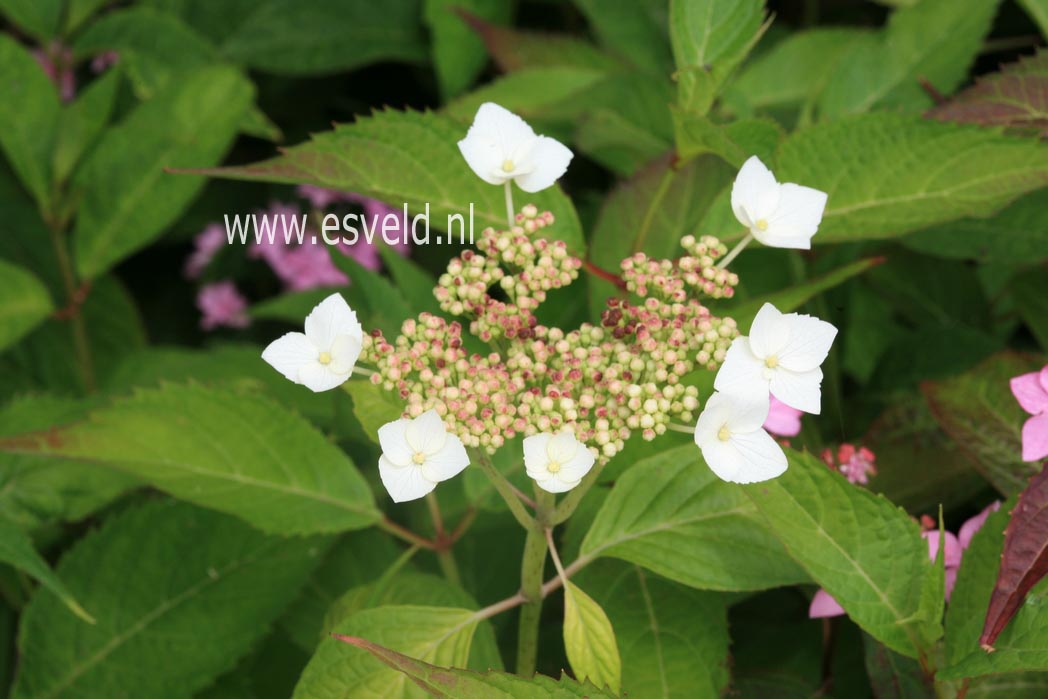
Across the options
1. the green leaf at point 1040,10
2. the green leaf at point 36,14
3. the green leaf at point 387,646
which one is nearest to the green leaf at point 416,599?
the green leaf at point 387,646

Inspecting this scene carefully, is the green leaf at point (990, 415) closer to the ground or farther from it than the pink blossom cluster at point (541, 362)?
closer to the ground

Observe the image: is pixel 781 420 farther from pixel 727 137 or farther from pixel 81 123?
pixel 81 123

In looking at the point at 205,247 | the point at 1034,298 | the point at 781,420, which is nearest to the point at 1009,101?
the point at 1034,298

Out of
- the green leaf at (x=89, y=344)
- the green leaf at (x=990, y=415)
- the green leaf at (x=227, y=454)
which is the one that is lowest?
the green leaf at (x=89, y=344)

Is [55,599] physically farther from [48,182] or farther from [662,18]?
[662,18]

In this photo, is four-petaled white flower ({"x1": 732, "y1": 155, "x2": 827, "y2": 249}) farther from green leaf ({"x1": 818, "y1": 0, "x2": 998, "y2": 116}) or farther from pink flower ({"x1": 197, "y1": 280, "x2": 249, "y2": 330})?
pink flower ({"x1": 197, "y1": 280, "x2": 249, "y2": 330})

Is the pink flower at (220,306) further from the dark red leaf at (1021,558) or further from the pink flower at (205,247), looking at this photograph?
the dark red leaf at (1021,558)

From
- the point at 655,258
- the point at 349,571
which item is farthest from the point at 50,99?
the point at 655,258
